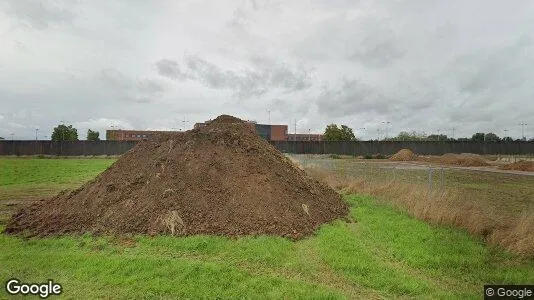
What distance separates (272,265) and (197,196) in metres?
4.46

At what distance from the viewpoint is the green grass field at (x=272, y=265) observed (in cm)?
774

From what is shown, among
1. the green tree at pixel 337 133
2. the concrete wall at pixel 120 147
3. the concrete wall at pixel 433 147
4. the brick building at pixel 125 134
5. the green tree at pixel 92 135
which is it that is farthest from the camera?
the brick building at pixel 125 134

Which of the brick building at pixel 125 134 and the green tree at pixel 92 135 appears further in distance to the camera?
the brick building at pixel 125 134

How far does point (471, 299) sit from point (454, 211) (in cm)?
585

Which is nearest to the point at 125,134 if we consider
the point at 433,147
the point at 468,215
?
the point at 433,147

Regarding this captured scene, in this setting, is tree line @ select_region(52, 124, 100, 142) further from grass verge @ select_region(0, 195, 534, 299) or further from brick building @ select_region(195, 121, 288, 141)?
grass verge @ select_region(0, 195, 534, 299)

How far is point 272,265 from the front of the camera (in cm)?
913

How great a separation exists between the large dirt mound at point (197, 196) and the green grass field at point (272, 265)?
0.77 m

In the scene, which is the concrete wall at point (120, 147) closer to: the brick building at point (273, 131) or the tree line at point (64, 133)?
the tree line at point (64, 133)

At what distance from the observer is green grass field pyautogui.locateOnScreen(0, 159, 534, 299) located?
7.74 metres

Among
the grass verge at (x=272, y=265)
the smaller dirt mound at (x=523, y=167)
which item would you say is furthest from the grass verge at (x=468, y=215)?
the smaller dirt mound at (x=523, y=167)

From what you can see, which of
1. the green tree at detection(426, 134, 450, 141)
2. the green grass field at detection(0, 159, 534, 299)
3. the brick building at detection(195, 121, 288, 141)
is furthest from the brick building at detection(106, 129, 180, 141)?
the green grass field at detection(0, 159, 534, 299)

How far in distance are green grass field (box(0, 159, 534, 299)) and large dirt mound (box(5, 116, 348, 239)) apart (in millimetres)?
770

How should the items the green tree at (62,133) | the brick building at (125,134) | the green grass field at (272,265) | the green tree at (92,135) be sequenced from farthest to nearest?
the brick building at (125,134)
the green tree at (92,135)
the green tree at (62,133)
the green grass field at (272,265)
